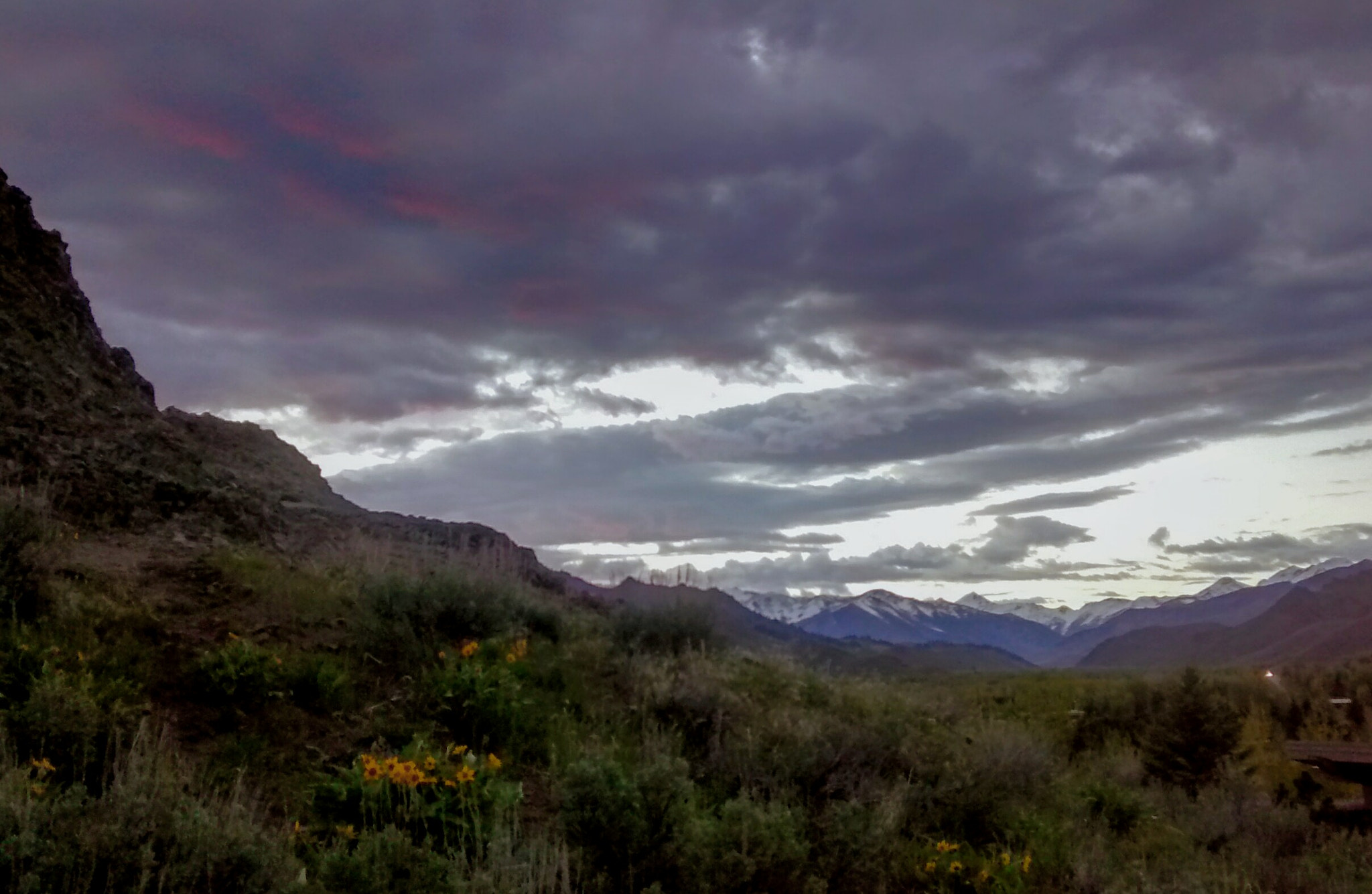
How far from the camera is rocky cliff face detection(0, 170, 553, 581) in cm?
1331

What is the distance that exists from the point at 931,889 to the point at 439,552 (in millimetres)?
13655

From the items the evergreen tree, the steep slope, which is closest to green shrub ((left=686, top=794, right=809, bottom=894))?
the evergreen tree

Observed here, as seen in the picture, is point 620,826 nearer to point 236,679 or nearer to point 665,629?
point 236,679

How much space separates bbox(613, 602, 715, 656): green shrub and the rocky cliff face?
9.67 ft

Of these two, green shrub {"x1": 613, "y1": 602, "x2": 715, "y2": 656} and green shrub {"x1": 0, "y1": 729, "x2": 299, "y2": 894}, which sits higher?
green shrub {"x1": 613, "y1": 602, "x2": 715, "y2": 656}

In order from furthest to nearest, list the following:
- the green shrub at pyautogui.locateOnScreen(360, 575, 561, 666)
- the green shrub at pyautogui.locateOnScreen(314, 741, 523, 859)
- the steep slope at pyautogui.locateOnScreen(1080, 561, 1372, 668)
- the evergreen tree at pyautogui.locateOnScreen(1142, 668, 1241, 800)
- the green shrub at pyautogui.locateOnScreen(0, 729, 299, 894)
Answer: the steep slope at pyautogui.locateOnScreen(1080, 561, 1372, 668) < the evergreen tree at pyautogui.locateOnScreen(1142, 668, 1241, 800) < the green shrub at pyautogui.locateOnScreen(360, 575, 561, 666) < the green shrub at pyautogui.locateOnScreen(314, 741, 523, 859) < the green shrub at pyautogui.locateOnScreen(0, 729, 299, 894)

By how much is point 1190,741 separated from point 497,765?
9.93m

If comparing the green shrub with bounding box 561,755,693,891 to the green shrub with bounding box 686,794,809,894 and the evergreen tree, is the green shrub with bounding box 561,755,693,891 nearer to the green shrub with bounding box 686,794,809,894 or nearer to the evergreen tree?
the green shrub with bounding box 686,794,809,894

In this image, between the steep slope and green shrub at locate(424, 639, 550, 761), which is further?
the steep slope

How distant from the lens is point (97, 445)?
1477 centimetres

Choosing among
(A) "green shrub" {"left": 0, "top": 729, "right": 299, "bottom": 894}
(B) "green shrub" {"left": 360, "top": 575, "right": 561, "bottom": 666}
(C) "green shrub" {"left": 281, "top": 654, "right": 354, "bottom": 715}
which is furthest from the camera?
(B) "green shrub" {"left": 360, "top": 575, "right": 561, "bottom": 666}

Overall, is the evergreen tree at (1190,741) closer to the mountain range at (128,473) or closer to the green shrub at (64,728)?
the mountain range at (128,473)

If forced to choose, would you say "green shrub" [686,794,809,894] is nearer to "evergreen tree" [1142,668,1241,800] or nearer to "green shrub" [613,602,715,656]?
"green shrub" [613,602,715,656]

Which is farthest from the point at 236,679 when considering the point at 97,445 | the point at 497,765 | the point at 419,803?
the point at 97,445
